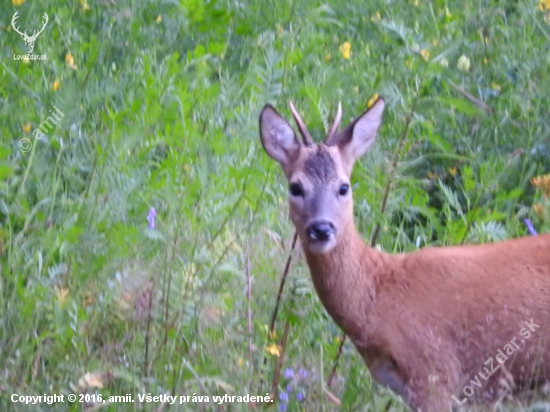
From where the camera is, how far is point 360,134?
16.5 feet

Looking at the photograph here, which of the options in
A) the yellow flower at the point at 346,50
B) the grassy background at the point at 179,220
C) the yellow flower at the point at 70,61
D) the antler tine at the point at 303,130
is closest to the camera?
the grassy background at the point at 179,220

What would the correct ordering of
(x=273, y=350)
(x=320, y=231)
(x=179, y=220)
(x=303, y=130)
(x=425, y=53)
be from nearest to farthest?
(x=179, y=220), (x=273, y=350), (x=320, y=231), (x=303, y=130), (x=425, y=53)

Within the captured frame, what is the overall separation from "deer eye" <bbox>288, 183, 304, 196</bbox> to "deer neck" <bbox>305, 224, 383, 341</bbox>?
0.28 m

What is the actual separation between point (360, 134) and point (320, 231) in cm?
63

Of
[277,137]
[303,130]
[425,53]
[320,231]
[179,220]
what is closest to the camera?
[179,220]

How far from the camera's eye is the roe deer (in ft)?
14.8

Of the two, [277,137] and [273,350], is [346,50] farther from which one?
[273,350]

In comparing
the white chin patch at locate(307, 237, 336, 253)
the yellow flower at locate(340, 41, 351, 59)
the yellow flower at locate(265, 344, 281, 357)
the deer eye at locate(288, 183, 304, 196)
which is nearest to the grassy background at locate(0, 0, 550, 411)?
the yellow flower at locate(265, 344, 281, 357)

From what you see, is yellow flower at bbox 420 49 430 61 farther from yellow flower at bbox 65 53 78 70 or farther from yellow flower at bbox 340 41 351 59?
yellow flower at bbox 65 53 78 70

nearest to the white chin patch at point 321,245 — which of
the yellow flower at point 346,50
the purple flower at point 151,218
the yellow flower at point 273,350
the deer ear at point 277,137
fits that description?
the yellow flower at point 273,350

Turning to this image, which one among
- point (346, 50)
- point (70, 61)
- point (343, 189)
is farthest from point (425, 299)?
point (346, 50)

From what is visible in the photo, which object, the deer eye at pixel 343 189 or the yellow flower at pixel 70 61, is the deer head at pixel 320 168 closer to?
the deer eye at pixel 343 189

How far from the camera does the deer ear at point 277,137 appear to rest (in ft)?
16.2

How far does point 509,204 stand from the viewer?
6230 millimetres
